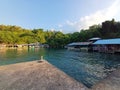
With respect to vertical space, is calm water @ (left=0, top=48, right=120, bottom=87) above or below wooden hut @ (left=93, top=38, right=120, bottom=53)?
below

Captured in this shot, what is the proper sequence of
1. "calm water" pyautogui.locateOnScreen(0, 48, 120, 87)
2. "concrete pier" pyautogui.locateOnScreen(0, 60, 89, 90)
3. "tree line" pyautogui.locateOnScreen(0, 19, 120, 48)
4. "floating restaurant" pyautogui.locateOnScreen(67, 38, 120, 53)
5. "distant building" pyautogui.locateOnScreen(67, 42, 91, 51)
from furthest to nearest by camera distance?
"tree line" pyautogui.locateOnScreen(0, 19, 120, 48) < "distant building" pyautogui.locateOnScreen(67, 42, 91, 51) < "floating restaurant" pyautogui.locateOnScreen(67, 38, 120, 53) < "calm water" pyautogui.locateOnScreen(0, 48, 120, 87) < "concrete pier" pyautogui.locateOnScreen(0, 60, 89, 90)

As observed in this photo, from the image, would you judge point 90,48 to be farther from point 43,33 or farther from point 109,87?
point 43,33

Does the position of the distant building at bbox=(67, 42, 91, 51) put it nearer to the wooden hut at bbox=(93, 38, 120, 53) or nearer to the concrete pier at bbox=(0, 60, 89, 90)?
the wooden hut at bbox=(93, 38, 120, 53)

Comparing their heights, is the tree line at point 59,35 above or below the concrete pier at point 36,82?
above

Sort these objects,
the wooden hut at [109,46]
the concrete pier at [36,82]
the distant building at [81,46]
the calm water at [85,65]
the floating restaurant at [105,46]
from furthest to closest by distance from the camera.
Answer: the distant building at [81,46] → the floating restaurant at [105,46] → the wooden hut at [109,46] → the calm water at [85,65] → the concrete pier at [36,82]

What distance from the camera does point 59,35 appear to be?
11350 centimetres

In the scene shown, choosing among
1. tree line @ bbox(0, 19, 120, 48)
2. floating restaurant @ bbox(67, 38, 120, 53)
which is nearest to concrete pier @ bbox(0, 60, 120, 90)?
floating restaurant @ bbox(67, 38, 120, 53)

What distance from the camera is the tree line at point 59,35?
78875 mm

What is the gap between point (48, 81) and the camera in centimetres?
1248

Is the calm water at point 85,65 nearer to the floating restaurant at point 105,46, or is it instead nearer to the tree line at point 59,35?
the floating restaurant at point 105,46

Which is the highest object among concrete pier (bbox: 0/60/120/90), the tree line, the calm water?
the tree line

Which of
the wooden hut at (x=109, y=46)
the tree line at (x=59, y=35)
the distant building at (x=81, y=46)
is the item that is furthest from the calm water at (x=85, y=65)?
the tree line at (x=59, y=35)

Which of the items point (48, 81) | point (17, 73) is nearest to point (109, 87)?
point (48, 81)

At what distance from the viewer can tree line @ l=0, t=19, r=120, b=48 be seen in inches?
3105
